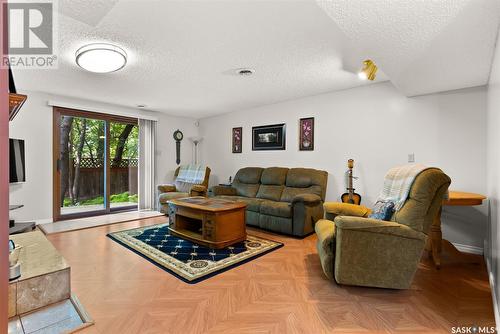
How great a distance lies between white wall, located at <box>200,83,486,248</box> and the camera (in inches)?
115

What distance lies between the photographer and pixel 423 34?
175 cm

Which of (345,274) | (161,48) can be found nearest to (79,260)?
(161,48)

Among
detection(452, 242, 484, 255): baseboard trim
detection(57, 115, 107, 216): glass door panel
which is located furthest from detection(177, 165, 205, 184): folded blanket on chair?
detection(452, 242, 484, 255): baseboard trim

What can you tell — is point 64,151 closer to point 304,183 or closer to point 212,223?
Answer: point 212,223

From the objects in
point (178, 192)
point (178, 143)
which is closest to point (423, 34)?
point (178, 192)

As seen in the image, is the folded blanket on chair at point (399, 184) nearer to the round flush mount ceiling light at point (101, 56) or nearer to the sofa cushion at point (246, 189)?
the sofa cushion at point (246, 189)

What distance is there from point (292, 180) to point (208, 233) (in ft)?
6.04

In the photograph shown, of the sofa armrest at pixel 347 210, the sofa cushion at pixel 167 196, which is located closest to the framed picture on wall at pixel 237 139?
the sofa cushion at pixel 167 196

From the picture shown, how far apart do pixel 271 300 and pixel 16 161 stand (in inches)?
152

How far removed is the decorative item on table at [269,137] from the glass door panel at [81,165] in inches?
121

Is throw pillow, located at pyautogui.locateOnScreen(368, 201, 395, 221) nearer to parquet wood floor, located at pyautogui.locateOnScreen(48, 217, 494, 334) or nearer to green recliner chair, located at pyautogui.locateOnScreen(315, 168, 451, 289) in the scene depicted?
green recliner chair, located at pyautogui.locateOnScreen(315, 168, 451, 289)

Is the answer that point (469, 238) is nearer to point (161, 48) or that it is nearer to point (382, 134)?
point (382, 134)

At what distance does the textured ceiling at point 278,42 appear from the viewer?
5.28 ft

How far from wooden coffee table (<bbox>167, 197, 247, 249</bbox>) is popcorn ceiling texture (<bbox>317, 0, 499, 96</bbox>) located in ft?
7.18
